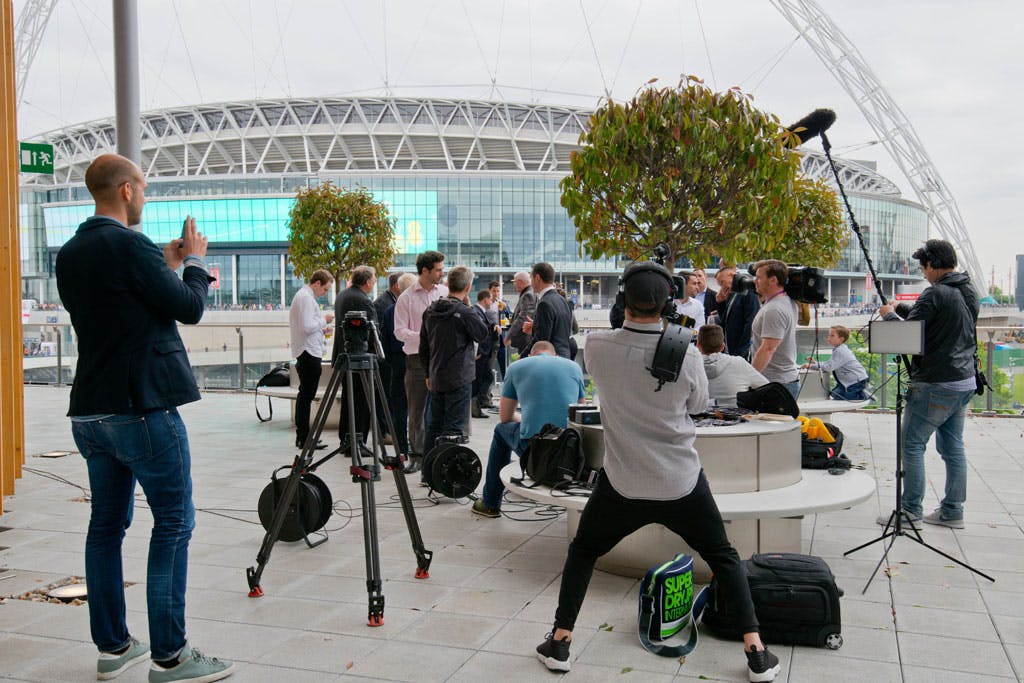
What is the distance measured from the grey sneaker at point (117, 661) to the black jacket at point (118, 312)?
1114 millimetres

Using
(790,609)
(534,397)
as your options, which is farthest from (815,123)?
(790,609)

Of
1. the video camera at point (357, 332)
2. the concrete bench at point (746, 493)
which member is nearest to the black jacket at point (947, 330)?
the concrete bench at point (746, 493)

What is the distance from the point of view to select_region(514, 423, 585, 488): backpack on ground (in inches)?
206

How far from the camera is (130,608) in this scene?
15.2ft

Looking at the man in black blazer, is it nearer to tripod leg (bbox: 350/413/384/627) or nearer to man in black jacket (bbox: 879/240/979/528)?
tripod leg (bbox: 350/413/384/627)

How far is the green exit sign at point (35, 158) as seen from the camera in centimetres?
884

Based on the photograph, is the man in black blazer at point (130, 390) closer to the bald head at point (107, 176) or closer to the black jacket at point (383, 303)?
the bald head at point (107, 176)

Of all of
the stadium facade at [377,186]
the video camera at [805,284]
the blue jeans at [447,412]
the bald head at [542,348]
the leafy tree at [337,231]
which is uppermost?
the stadium facade at [377,186]

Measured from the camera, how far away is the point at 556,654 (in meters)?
3.70

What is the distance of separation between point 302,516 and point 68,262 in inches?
108

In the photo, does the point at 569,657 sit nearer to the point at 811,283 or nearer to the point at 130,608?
the point at 130,608

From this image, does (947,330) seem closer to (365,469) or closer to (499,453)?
(499,453)

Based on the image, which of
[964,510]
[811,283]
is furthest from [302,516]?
[964,510]

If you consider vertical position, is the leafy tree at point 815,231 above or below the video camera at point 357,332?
above
